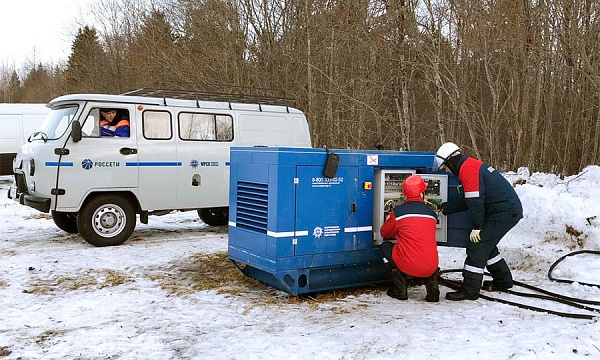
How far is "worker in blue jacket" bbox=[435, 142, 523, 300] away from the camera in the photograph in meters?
5.86

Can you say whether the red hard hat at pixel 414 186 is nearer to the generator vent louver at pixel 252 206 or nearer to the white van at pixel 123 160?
the generator vent louver at pixel 252 206

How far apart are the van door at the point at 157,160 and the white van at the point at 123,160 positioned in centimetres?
2

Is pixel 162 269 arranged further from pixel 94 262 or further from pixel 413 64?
pixel 413 64

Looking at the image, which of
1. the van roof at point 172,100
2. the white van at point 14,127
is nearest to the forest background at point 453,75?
the van roof at point 172,100

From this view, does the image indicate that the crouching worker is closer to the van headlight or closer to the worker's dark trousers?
the worker's dark trousers

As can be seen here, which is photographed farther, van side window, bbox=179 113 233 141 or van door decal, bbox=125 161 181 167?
van side window, bbox=179 113 233 141

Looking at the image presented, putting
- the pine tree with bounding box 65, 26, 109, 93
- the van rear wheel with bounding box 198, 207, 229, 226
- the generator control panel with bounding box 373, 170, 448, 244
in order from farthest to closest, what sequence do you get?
the pine tree with bounding box 65, 26, 109, 93 → the van rear wheel with bounding box 198, 207, 229, 226 → the generator control panel with bounding box 373, 170, 448, 244

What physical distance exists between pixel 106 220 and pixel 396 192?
5.13 metres

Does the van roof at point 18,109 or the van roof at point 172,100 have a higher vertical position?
the van roof at point 18,109

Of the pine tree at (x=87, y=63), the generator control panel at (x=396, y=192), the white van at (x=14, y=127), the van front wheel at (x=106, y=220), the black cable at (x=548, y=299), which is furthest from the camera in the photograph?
the pine tree at (x=87, y=63)

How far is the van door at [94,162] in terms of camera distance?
332 inches

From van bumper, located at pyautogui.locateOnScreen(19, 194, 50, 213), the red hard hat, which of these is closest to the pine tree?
van bumper, located at pyautogui.locateOnScreen(19, 194, 50, 213)

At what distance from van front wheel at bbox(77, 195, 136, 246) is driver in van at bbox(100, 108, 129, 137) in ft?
3.56

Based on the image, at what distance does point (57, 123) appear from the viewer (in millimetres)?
8898
